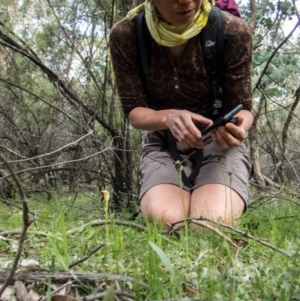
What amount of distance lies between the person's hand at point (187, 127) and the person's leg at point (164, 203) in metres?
0.33

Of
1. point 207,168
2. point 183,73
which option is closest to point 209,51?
point 183,73

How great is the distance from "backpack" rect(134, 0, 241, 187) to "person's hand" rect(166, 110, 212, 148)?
0.32m

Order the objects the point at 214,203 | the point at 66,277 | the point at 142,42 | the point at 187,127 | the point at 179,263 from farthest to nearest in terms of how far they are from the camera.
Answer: the point at 142,42
the point at 214,203
the point at 187,127
the point at 179,263
the point at 66,277

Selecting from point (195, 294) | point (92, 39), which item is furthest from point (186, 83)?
point (92, 39)

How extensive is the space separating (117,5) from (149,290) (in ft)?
12.2

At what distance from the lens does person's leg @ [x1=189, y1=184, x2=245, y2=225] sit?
2270 millimetres

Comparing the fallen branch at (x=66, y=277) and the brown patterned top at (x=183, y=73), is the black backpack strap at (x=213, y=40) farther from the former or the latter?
the fallen branch at (x=66, y=277)

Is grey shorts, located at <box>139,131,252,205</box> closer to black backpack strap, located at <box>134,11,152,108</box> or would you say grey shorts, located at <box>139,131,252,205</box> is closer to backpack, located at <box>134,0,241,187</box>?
backpack, located at <box>134,0,241,187</box>

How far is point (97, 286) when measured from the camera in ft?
3.71

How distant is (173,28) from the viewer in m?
2.38

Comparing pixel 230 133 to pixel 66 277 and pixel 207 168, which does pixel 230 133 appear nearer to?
pixel 207 168

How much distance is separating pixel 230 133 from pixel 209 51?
485 mm

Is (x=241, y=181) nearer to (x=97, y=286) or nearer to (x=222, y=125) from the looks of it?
(x=222, y=125)

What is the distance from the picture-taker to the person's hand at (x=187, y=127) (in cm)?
207
